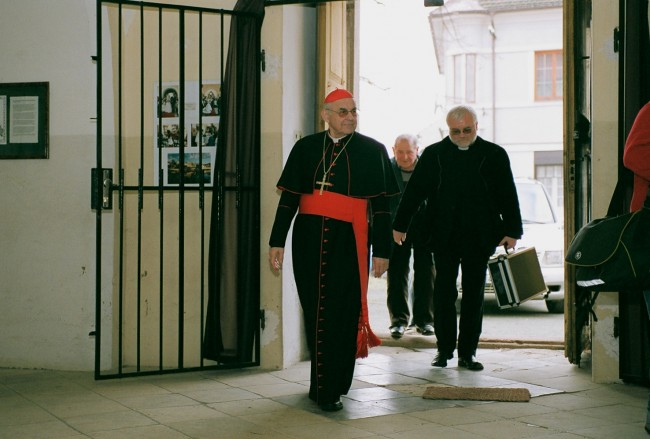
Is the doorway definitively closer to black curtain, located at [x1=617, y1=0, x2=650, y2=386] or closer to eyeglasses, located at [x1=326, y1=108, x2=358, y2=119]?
black curtain, located at [x1=617, y1=0, x2=650, y2=386]

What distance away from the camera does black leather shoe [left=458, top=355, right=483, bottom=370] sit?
20.9 feet

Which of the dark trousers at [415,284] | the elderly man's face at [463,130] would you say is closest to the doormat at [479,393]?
the elderly man's face at [463,130]

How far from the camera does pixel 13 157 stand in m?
6.53

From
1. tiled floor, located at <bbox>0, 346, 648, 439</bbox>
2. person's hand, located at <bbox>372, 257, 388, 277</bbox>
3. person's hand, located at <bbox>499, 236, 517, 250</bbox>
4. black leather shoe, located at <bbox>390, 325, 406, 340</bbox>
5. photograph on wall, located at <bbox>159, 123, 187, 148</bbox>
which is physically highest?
photograph on wall, located at <bbox>159, 123, 187, 148</bbox>

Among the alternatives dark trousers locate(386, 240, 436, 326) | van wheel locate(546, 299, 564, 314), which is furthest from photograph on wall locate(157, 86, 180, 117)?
van wheel locate(546, 299, 564, 314)

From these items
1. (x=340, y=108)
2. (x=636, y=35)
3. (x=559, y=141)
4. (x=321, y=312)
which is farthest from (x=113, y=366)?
(x=559, y=141)

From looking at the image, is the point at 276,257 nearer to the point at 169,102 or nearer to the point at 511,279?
the point at 169,102

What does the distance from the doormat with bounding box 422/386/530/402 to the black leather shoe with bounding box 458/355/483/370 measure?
2.69 feet

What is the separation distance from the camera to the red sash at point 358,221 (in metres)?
5.21

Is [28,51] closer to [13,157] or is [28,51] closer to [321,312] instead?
[13,157]

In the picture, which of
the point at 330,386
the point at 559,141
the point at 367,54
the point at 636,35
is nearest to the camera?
the point at 330,386

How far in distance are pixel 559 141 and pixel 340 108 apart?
23694 mm

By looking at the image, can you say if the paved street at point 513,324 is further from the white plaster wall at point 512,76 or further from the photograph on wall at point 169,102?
the white plaster wall at point 512,76

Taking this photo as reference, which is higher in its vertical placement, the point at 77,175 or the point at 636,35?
the point at 636,35
